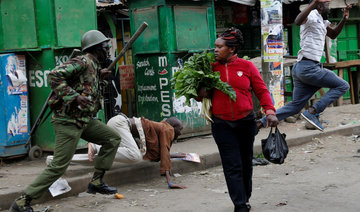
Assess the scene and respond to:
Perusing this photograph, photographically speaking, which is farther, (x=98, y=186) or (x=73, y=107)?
(x=98, y=186)

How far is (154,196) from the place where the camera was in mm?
5594

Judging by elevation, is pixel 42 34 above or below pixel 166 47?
above

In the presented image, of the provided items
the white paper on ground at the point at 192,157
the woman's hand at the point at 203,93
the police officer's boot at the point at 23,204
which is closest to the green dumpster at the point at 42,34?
the white paper on ground at the point at 192,157

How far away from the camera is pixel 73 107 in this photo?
187 inches

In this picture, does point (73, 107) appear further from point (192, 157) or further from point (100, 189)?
point (192, 157)

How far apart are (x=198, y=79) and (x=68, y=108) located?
1.25 m

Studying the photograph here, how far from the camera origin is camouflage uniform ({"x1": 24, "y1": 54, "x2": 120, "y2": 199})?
4.57 m

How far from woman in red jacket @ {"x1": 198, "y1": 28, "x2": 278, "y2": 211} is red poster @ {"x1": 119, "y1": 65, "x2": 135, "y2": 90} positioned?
4494 mm

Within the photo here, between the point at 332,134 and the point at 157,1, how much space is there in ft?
12.9

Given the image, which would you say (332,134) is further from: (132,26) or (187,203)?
(187,203)

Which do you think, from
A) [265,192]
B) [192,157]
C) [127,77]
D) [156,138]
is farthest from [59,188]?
[127,77]

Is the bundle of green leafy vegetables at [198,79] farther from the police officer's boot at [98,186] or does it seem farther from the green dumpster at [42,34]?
the green dumpster at [42,34]

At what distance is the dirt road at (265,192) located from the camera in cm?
495

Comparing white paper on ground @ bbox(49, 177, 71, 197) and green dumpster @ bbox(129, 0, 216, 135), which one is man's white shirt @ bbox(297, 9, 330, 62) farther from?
white paper on ground @ bbox(49, 177, 71, 197)
